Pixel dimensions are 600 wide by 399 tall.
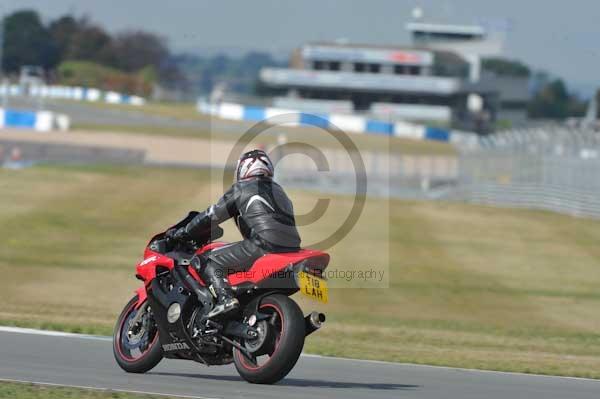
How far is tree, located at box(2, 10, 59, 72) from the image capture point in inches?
3290

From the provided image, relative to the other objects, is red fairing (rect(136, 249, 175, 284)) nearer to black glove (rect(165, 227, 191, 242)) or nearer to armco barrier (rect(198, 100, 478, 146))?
black glove (rect(165, 227, 191, 242))

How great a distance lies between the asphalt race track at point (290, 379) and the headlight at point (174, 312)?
460mm

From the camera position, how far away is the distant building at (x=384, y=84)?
11775 centimetres

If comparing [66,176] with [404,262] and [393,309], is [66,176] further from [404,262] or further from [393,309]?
[393,309]

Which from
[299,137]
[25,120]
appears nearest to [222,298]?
[25,120]

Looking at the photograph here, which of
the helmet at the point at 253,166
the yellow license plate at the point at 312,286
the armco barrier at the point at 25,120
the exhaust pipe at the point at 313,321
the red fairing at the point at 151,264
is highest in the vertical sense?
the helmet at the point at 253,166

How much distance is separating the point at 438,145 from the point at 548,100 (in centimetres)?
7454

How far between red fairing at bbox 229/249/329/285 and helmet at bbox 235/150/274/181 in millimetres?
662

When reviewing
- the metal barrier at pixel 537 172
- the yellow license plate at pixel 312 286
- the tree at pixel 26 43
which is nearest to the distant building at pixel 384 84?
the tree at pixel 26 43

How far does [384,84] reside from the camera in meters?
119

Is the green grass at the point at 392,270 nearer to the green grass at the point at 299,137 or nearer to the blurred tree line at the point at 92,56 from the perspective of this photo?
the green grass at the point at 299,137

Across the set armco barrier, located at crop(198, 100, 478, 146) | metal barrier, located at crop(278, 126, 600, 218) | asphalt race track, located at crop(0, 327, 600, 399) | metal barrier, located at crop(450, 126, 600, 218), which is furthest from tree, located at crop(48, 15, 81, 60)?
asphalt race track, located at crop(0, 327, 600, 399)

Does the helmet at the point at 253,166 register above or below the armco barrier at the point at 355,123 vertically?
above

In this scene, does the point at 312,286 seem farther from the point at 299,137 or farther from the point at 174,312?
the point at 299,137
